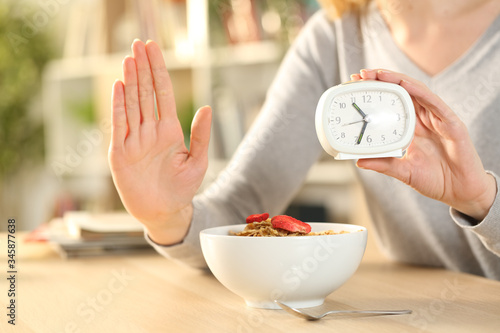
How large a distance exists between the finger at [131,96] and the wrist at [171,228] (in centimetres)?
17

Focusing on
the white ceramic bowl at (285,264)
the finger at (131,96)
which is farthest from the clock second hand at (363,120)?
the finger at (131,96)

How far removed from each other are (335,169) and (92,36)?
1725mm

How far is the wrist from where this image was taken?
99 cm

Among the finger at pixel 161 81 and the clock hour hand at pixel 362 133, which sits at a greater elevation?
the finger at pixel 161 81

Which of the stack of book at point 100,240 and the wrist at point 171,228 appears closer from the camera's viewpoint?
the wrist at point 171,228

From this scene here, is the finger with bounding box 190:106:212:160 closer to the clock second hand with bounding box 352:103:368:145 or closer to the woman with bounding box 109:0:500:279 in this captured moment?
the woman with bounding box 109:0:500:279

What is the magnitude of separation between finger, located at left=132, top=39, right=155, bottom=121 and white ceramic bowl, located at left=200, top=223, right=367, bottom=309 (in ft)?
0.75

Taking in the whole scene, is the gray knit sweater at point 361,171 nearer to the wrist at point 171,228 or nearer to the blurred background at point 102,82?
the wrist at point 171,228

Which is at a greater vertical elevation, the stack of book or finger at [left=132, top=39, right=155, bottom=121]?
finger at [left=132, top=39, right=155, bottom=121]

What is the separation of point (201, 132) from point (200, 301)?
25 centimetres

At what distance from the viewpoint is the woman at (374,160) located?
2.80 ft

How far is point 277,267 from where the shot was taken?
74 cm

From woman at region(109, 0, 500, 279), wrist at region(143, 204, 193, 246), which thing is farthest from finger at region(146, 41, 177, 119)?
wrist at region(143, 204, 193, 246)

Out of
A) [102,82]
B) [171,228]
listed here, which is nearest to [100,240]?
[171,228]
